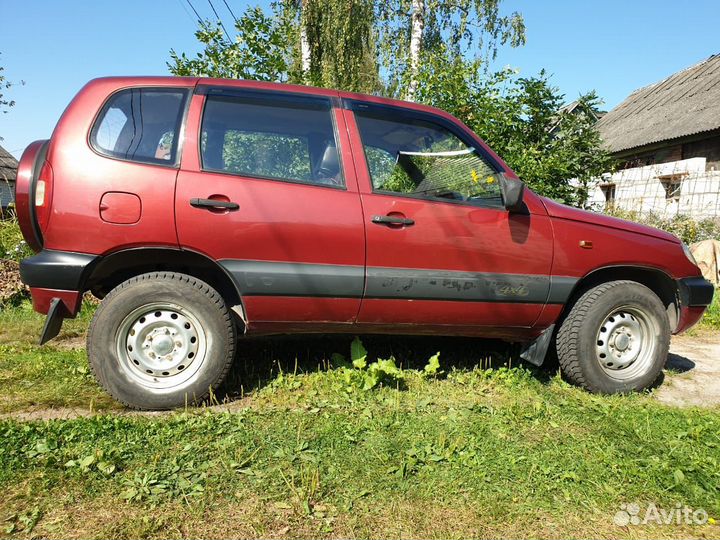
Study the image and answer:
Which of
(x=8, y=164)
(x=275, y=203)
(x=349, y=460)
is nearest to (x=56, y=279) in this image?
(x=275, y=203)

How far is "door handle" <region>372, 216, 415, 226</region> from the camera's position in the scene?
310 centimetres

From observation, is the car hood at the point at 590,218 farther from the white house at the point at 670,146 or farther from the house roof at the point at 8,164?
→ the house roof at the point at 8,164

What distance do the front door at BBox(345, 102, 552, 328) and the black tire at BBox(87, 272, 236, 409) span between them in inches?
37.9

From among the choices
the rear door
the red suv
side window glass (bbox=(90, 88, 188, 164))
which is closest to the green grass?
the red suv

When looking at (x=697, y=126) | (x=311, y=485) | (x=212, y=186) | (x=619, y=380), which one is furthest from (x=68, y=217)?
(x=697, y=126)

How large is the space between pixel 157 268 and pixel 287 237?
0.90 metres

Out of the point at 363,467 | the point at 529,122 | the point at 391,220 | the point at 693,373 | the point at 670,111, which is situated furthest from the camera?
the point at 670,111

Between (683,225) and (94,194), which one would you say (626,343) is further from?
(683,225)

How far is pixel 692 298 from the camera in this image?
3.74 meters

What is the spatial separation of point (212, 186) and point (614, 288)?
2837mm

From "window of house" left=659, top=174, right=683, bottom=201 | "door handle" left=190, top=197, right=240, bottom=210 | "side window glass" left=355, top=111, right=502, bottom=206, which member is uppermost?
"window of house" left=659, top=174, right=683, bottom=201

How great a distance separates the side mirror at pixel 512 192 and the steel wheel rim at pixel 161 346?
2.10m

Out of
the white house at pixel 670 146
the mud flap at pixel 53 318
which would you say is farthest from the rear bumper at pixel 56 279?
the white house at pixel 670 146

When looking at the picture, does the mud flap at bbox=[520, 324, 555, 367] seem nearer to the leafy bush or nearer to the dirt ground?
the dirt ground
